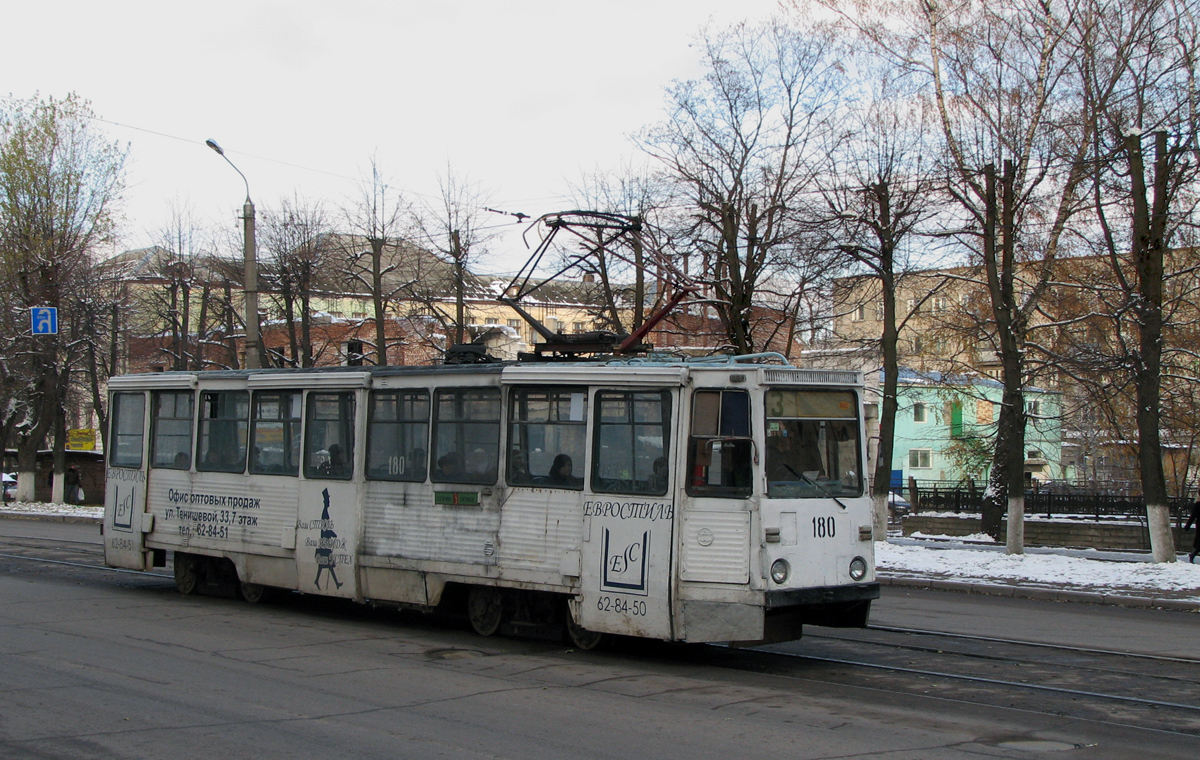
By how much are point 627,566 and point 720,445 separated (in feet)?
4.49

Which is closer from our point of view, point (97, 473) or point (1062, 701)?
point (1062, 701)

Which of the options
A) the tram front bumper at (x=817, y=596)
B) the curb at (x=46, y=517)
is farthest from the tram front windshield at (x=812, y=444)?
the curb at (x=46, y=517)

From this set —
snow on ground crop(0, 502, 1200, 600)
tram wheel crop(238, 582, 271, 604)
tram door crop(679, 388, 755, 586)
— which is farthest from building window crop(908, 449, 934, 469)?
tram door crop(679, 388, 755, 586)

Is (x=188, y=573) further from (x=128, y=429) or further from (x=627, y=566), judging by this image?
(x=627, y=566)

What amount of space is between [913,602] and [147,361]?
44.0 meters

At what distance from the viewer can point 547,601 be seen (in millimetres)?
10703

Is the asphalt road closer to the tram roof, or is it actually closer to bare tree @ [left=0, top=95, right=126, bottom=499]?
the tram roof

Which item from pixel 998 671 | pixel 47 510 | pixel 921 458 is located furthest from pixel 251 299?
pixel 921 458

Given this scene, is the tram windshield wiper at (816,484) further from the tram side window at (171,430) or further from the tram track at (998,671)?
the tram side window at (171,430)

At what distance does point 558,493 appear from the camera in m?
10.2

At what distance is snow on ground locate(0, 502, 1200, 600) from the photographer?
1652 centimetres

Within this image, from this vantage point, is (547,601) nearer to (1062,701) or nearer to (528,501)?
(528,501)

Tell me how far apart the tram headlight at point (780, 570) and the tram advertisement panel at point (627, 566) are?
0.89 metres

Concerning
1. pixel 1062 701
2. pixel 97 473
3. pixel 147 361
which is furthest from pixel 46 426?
pixel 1062 701
